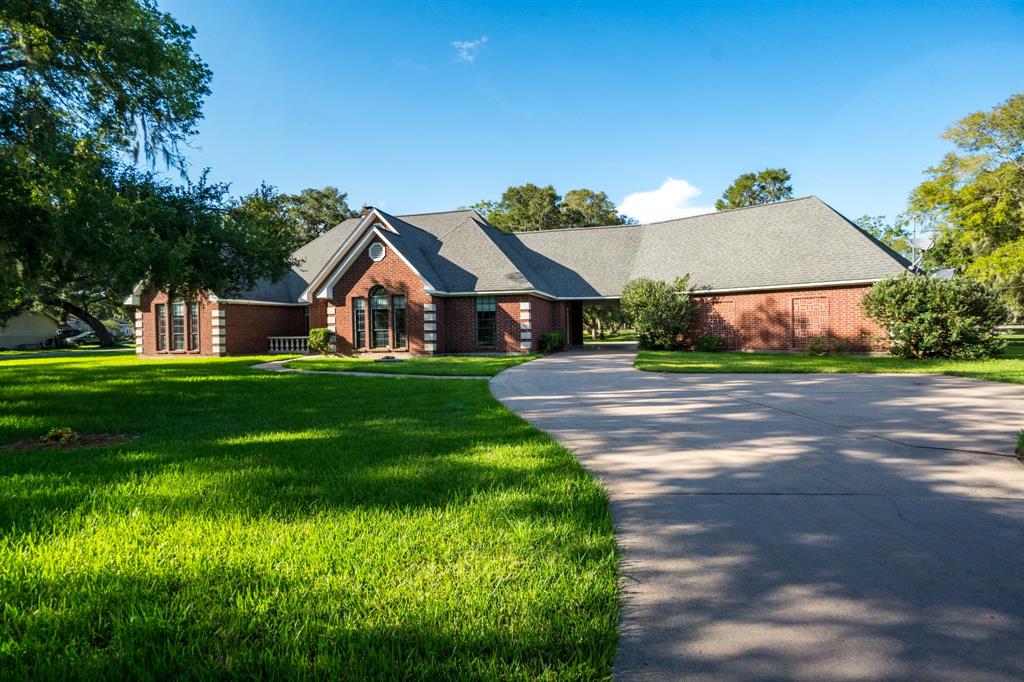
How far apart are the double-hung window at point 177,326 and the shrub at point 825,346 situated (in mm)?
31186

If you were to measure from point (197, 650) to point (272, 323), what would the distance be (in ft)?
97.2

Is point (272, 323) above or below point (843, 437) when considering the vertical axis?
above

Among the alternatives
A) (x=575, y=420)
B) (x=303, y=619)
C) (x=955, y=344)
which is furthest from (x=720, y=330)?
(x=303, y=619)

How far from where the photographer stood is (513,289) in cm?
2397

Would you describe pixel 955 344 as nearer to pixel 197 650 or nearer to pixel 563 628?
pixel 563 628

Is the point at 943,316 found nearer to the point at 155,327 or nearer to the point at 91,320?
the point at 155,327

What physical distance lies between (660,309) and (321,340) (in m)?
16.0

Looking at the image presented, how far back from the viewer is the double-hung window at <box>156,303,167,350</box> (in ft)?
94.4

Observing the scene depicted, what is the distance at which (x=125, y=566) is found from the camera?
311 cm

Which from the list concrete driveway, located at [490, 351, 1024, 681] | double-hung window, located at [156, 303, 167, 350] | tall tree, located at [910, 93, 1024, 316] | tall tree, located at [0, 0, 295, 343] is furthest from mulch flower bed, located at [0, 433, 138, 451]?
tall tree, located at [910, 93, 1024, 316]

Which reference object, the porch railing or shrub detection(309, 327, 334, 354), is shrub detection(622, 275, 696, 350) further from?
the porch railing

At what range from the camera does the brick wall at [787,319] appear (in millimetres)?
21750

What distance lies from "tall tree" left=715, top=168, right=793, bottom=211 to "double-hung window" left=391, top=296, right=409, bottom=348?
48886 millimetres

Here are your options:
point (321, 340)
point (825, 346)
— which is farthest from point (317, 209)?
point (825, 346)
